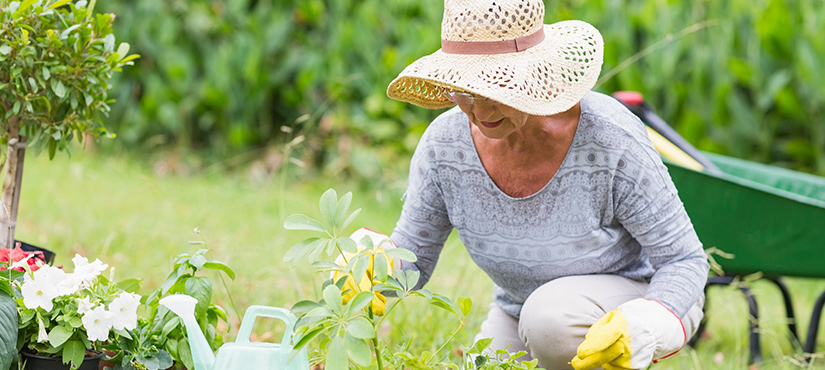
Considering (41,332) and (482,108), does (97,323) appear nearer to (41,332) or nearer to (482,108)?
(41,332)

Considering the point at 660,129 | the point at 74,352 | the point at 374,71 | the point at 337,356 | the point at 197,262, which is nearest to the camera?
the point at 337,356

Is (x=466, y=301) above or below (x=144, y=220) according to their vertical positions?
above

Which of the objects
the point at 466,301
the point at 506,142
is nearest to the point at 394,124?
the point at 506,142

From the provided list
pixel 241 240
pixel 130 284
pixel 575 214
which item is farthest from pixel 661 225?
pixel 241 240

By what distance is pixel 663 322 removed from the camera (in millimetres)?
1470

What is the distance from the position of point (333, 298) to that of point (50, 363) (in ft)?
1.49

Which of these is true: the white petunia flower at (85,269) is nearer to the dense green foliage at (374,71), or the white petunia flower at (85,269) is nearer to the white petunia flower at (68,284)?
the white petunia flower at (68,284)

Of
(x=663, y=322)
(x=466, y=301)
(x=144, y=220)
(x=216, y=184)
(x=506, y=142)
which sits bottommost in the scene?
(x=216, y=184)

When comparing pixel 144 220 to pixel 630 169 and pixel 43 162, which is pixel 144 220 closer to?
pixel 43 162

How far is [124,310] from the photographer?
1224 millimetres

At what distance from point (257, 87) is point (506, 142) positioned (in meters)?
3.55

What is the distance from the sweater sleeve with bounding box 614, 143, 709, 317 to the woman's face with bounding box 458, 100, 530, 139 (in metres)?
0.24

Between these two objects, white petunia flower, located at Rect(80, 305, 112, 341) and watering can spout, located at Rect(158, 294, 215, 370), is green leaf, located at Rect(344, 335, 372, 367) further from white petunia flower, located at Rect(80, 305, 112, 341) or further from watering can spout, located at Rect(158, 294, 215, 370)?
white petunia flower, located at Rect(80, 305, 112, 341)

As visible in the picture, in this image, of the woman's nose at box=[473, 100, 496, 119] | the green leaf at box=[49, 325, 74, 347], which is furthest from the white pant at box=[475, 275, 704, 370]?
the green leaf at box=[49, 325, 74, 347]
